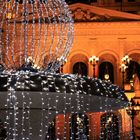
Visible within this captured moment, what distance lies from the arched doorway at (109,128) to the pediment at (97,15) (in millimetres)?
7945

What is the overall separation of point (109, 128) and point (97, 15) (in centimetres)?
1040

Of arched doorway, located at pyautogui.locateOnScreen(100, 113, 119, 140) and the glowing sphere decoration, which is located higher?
the glowing sphere decoration

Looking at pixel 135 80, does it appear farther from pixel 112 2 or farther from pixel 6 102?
pixel 6 102

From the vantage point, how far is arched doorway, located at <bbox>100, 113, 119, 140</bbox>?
2447 cm

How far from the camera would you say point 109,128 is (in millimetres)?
27578

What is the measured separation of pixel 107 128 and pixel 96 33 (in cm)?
1055

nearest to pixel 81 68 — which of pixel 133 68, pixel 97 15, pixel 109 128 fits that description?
pixel 133 68

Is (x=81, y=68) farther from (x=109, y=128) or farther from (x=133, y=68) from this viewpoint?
(x=109, y=128)

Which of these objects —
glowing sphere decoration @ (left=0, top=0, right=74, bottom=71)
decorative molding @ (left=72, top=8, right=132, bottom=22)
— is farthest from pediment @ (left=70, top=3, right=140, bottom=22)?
glowing sphere decoration @ (left=0, top=0, right=74, bottom=71)

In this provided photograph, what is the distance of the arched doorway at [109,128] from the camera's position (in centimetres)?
2447

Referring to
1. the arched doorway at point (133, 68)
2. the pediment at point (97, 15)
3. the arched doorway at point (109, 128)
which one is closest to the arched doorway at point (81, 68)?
the arched doorway at point (133, 68)

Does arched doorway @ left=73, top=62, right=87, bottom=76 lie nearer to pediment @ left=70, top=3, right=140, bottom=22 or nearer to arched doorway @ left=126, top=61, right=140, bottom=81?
arched doorway @ left=126, top=61, right=140, bottom=81

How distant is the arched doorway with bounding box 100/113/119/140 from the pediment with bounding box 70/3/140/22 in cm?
795

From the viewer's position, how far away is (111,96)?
377 inches
